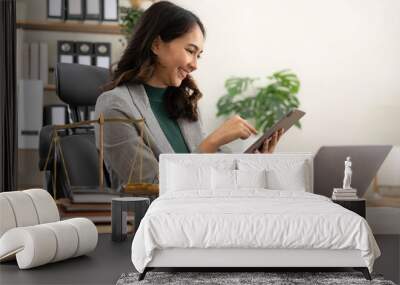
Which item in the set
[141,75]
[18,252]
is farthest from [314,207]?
[141,75]

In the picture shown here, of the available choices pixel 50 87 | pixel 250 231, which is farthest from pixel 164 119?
pixel 250 231

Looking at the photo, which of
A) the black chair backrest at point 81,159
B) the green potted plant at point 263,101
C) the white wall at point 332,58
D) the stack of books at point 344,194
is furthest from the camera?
the white wall at point 332,58

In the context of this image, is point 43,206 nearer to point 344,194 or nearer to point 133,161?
point 133,161

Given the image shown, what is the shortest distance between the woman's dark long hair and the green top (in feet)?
0.14

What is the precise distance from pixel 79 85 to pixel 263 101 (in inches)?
64.1

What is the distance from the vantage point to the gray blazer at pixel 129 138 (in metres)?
5.14

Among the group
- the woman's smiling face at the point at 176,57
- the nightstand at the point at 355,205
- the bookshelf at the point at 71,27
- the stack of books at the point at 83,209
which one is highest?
the bookshelf at the point at 71,27

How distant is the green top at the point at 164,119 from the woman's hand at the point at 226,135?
18 centimetres

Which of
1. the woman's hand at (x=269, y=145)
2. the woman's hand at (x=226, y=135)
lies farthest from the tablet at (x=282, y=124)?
the woman's hand at (x=226, y=135)

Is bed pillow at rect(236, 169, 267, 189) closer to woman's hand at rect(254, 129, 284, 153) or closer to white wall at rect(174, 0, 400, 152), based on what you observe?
woman's hand at rect(254, 129, 284, 153)

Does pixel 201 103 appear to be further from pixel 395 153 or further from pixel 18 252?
pixel 18 252

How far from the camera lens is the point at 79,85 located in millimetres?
5172

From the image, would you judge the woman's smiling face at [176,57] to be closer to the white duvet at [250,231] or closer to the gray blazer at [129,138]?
the gray blazer at [129,138]

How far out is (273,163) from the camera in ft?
15.1
